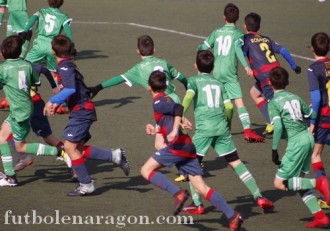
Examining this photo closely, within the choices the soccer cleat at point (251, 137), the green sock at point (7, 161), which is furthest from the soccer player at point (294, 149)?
the soccer cleat at point (251, 137)

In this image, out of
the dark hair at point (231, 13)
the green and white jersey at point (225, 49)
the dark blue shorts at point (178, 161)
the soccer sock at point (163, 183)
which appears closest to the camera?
the soccer sock at point (163, 183)

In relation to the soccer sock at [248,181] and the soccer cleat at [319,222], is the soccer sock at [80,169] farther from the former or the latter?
the soccer cleat at [319,222]

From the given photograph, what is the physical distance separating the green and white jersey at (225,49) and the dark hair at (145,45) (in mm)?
2855

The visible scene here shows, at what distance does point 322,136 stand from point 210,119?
161 cm

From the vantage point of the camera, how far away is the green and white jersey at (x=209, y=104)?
11.9 m

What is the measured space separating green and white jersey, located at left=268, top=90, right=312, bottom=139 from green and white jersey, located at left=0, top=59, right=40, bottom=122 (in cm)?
352

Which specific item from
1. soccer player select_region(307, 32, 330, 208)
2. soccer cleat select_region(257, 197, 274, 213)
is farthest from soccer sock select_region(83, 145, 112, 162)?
soccer player select_region(307, 32, 330, 208)

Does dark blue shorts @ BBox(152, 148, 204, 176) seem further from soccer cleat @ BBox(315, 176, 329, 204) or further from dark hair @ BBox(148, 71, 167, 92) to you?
soccer cleat @ BBox(315, 176, 329, 204)

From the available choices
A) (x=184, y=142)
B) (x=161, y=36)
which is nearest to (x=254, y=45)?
(x=184, y=142)

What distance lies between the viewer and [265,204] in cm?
1197

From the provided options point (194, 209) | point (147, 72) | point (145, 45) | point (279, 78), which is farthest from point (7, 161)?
point (279, 78)

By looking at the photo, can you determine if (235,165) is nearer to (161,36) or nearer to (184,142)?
(184,142)

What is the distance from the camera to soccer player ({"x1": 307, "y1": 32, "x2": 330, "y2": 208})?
12227mm

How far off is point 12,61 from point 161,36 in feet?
42.2
